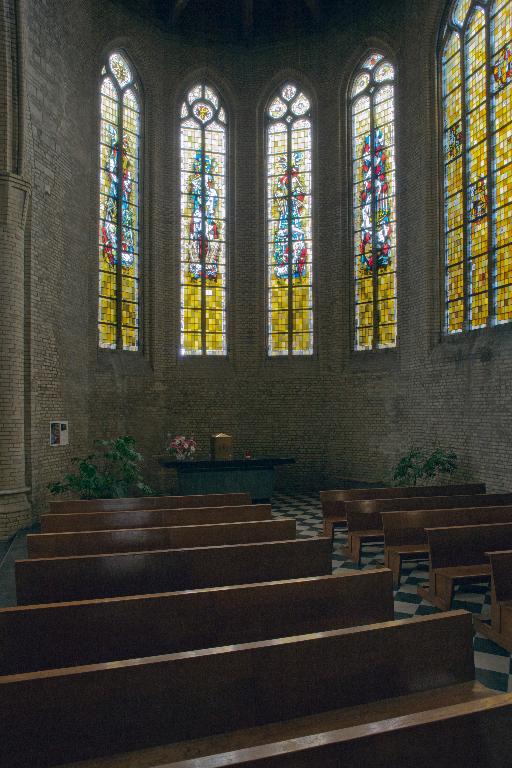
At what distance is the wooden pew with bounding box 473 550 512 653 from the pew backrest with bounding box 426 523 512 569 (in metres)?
0.89

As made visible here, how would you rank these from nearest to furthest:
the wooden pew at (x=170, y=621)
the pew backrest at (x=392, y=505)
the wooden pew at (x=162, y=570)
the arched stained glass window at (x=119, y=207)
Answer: the wooden pew at (x=170, y=621)
the wooden pew at (x=162, y=570)
the pew backrest at (x=392, y=505)
the arched stained glass window at (x=119, y=207)

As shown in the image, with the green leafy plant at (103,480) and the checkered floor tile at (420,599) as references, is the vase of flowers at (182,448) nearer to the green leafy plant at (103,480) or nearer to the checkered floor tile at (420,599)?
the green leafy plant at (103,480)

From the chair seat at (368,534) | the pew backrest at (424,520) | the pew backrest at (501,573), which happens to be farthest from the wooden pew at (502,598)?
the chair seat at (368,534)

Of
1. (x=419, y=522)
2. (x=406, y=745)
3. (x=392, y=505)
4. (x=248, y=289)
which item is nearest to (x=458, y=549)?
(x=419, y=522)

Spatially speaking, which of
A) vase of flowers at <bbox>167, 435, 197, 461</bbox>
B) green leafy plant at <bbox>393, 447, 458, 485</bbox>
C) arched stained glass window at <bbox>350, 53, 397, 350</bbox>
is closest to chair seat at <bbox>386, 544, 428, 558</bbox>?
green leafy plant at <bbox>393, 447, 458, 485</bbox>

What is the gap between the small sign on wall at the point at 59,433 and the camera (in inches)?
434

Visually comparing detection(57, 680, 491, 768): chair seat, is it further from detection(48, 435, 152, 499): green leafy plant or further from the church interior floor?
detection(48, 435, 152, 499): green leafy plant

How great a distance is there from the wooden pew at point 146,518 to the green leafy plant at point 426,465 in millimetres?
5360

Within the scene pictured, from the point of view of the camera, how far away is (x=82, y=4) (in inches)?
496

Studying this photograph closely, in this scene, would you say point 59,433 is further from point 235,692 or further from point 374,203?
point 235,692

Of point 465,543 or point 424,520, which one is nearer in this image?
point 465,543

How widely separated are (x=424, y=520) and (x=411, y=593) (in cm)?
83

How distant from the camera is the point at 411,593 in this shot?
6.41 metres

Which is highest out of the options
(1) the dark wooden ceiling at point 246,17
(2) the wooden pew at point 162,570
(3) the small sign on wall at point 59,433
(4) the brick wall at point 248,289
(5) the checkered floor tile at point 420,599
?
(1) the dark wooden ceiling at point 246,17
